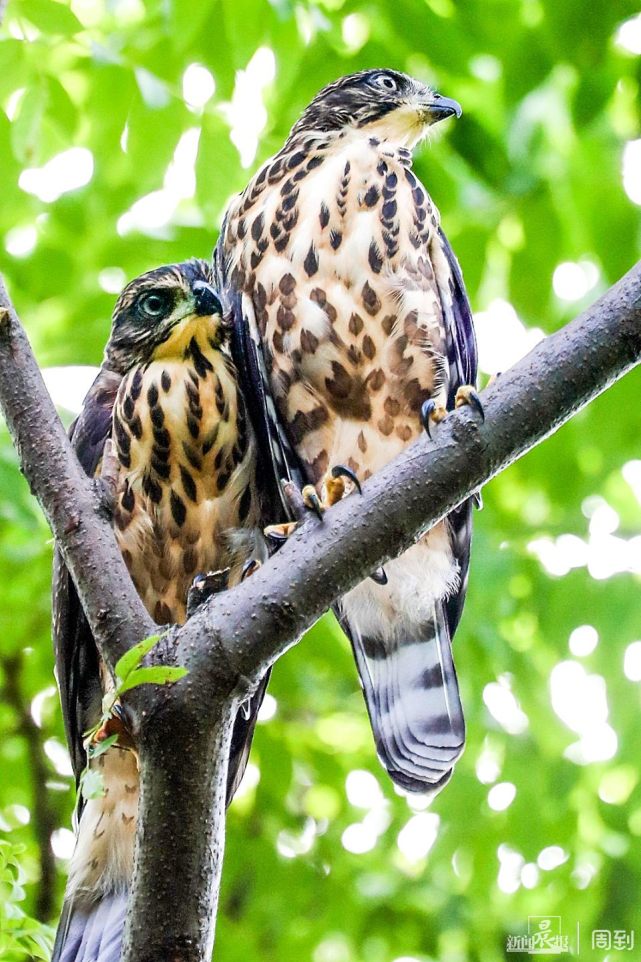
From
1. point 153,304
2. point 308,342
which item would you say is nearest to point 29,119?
point 153,304

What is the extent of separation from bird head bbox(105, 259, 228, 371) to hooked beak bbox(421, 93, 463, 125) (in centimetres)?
87

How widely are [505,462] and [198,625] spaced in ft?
1.74

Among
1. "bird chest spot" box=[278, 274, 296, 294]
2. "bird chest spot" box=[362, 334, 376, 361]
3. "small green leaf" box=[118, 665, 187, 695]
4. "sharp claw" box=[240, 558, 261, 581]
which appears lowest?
"small green leaf" box=[118, 665, 187, 695]

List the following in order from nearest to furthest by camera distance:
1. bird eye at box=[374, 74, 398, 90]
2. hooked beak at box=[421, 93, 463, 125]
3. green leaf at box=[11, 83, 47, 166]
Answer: green leaf at box=[11, 83, 47, 166] → hooked beak at box=[421, 93, 463, 125] → bird eye at box=[374, 74, 398, 90]

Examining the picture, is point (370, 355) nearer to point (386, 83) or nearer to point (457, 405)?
point (457, 405)

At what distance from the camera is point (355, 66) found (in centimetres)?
350

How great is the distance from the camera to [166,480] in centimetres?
277

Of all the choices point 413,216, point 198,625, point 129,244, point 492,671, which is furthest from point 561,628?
point 198,625

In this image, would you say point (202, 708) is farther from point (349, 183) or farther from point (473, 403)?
point (349, 183)

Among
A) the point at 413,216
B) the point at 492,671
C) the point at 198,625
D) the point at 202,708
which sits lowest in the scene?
the point at 202,708

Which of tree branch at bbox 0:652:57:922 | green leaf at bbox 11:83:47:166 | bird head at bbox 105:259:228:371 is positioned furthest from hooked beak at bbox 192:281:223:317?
tree branch at bbox 0:652:57:922

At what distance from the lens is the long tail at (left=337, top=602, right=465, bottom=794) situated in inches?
104

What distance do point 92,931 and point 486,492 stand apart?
6.17 ft

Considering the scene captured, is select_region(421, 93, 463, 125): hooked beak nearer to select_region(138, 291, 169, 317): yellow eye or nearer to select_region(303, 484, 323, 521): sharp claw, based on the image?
select_region(138, 291, 169, 317): yellow eye
